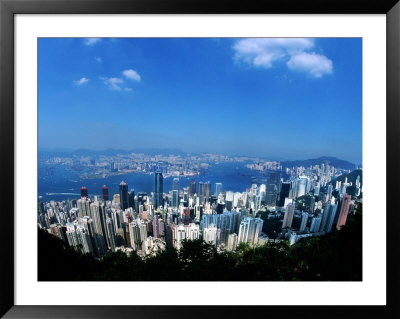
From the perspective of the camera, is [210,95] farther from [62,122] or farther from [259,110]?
[62,122]

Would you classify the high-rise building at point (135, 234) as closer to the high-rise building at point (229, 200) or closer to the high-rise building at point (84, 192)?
the high-rise building at point (84, 192)

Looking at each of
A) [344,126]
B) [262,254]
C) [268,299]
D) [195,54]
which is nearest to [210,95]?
[195,54]

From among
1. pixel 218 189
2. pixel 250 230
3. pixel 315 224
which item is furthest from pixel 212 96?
pixel 315 224

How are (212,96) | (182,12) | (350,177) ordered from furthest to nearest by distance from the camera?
(212,96) < (350,177) < (182,12)

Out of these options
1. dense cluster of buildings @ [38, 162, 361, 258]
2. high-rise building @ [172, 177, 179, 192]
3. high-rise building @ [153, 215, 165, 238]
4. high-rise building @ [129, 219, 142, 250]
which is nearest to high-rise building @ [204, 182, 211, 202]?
dense cluster of buildings @ [38, 162, 361, 258]

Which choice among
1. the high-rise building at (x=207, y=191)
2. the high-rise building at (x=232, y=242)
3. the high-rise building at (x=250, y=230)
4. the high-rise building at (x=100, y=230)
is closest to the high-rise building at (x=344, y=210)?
the high-rise building at (x=250, y=230)

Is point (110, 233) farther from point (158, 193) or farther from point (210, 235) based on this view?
point (210, 235)

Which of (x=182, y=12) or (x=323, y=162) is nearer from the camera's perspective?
(x=182, y=12)

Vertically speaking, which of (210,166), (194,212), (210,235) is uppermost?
(210,166)

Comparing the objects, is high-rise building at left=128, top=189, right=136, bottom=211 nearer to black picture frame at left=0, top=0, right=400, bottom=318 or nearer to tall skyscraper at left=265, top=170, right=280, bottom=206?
black picture frame at left=0, top=0, right=400, bottom=318
